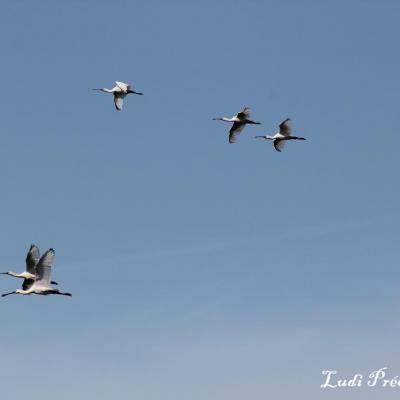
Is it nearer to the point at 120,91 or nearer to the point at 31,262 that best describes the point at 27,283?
the point at 31,262

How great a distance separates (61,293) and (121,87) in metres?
38.3

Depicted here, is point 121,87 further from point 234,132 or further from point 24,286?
point 24,286

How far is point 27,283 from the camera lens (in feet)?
354

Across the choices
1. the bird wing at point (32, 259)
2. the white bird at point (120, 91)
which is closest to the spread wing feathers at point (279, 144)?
the white bird at point (120, 91)

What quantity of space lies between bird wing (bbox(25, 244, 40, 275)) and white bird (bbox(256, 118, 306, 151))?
3617cm

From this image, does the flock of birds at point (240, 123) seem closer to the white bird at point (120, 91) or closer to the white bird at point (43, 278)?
the white bird at point (120, 91)

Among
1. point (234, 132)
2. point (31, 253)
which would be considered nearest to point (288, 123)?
point (234, 132)

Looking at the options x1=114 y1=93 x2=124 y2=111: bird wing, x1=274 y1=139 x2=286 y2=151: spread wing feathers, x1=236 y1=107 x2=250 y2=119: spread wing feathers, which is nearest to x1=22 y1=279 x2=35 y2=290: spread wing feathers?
x1=114 y1=93 x2=124 y2=111: bird wing

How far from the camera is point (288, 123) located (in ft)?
426

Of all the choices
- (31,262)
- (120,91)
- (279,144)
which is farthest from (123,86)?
(31,262)

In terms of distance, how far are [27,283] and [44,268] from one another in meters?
6.15

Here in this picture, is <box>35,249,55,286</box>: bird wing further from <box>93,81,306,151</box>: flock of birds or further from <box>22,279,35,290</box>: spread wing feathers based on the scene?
<box>93,81,306,151</box>: flock of birds

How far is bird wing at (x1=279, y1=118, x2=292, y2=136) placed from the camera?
130m

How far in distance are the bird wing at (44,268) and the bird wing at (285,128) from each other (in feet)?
124
